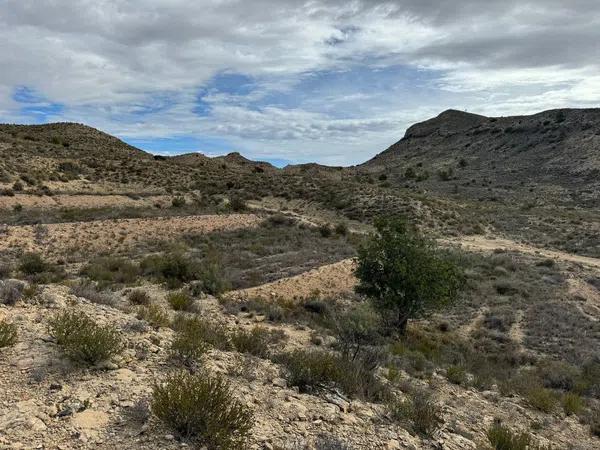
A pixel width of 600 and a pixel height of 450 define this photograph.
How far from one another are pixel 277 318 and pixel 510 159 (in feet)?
245

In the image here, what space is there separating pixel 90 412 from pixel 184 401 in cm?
117

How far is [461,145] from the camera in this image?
9525 centimetres

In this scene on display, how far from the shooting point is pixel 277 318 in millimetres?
14523

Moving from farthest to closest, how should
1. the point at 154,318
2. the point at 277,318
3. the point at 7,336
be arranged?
1. the point at 277,318
2. the point at 154,318
3. the point at 7,336

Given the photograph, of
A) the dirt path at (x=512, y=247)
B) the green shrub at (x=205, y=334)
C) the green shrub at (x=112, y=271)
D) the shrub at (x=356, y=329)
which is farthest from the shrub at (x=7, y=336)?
the dirt path at (x=512, y=247)

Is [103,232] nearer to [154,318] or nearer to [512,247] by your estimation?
[154,318]

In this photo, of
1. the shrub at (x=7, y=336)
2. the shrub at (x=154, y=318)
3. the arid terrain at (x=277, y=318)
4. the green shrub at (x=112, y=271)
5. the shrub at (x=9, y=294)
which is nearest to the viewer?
the arid terrain at (x=277, y=318)

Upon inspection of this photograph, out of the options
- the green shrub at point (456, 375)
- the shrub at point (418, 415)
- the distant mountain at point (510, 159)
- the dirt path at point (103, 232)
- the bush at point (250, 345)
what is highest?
the distant mountain at point (510, 159)

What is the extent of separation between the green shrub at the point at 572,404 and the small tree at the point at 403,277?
5684 mm

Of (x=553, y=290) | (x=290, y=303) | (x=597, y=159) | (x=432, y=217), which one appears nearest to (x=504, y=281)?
(x=553, y=290)

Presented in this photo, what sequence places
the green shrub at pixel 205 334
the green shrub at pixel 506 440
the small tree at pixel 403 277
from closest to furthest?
the green shrub at pixel 506 440, the green shrub at pixel 205 334, the small tree at pixel 403 277

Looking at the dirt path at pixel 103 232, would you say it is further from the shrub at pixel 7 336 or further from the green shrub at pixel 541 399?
the green shrub at pixel 541 399

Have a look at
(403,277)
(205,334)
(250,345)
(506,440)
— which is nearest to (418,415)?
(506,440)

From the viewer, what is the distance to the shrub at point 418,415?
7.32 m
